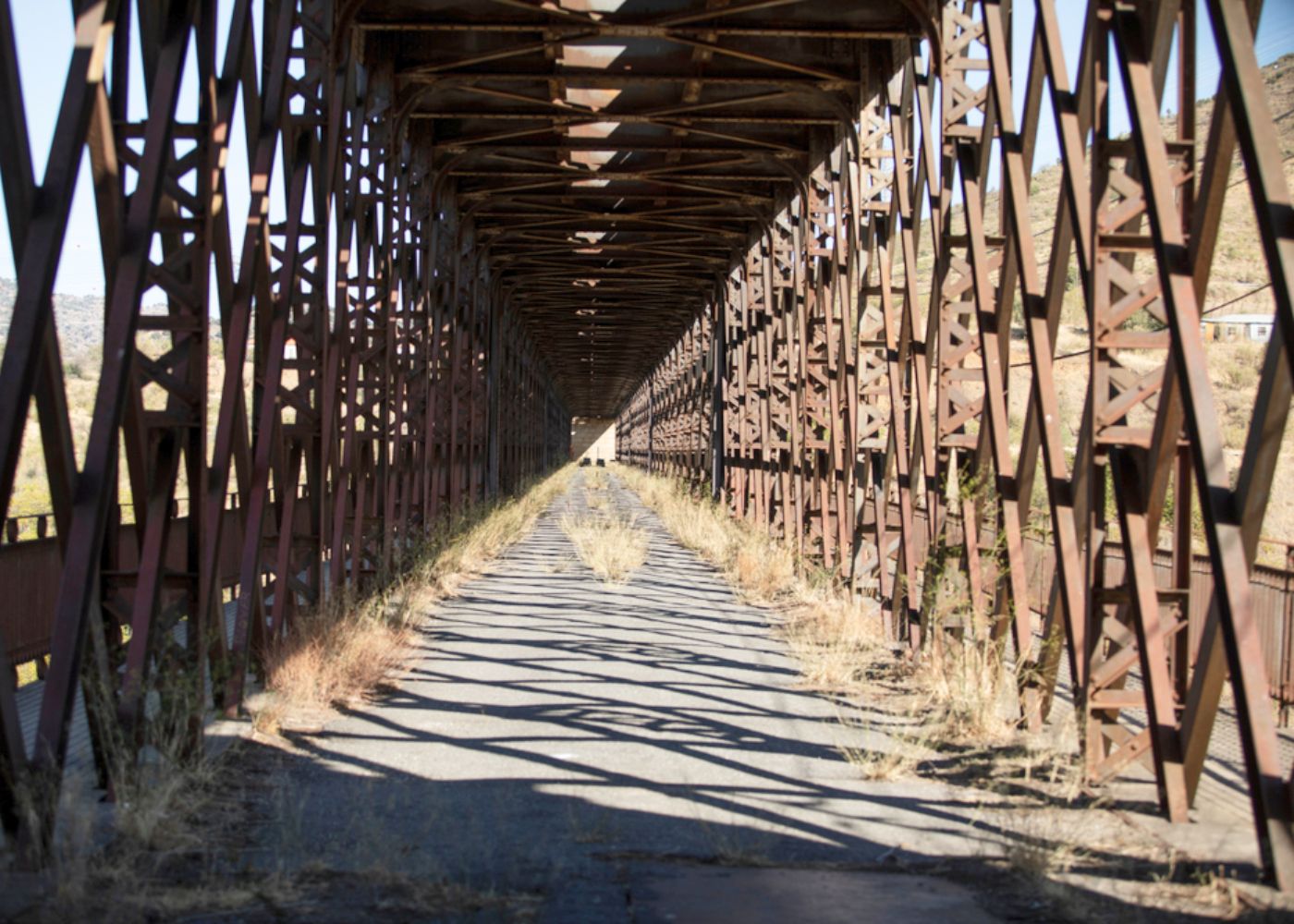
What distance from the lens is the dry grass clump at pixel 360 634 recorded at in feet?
32.6

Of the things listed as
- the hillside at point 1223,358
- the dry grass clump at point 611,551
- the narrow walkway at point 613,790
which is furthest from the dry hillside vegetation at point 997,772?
the hillside at point 1223,358

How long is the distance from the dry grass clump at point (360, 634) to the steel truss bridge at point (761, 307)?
12.9 inches

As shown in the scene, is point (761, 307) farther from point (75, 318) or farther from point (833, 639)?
point (75, 318)

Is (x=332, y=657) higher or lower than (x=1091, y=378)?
lower

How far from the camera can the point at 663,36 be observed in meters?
14.4

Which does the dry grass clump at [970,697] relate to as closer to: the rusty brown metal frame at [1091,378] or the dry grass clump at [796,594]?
the rusty brown metal frame at [1091,378]

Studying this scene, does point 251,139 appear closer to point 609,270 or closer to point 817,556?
point 817,556

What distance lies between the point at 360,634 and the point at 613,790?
4.25 m

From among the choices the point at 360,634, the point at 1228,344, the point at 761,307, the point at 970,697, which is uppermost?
the point at 1228,344

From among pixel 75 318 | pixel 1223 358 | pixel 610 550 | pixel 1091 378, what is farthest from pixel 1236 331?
pixel 75 318

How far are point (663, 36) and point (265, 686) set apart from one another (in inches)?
306

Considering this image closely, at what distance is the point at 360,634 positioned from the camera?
11.3m

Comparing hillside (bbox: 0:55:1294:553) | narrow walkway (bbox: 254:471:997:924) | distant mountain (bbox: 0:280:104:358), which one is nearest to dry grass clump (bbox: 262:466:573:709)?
narrow walkway (bbox: 254:471:997:924)

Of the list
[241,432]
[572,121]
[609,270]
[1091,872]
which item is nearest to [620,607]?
[572,121]
